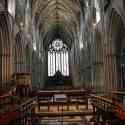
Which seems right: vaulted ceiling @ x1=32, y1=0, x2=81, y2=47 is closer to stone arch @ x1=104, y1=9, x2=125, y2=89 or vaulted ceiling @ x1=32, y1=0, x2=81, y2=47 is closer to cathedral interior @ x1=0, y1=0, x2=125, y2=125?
cathedral interior @ x1=0, y1=0, x2=125, y2=125

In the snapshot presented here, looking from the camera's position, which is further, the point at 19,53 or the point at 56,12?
the point at 56,12

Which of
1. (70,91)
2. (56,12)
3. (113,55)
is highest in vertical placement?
(56,12)

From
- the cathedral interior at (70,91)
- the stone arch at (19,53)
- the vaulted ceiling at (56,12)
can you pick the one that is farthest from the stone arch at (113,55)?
the vaulted ceiling at (56,12)

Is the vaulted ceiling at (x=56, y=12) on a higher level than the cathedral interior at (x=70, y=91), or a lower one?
higher

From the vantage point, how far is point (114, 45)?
1986 cm

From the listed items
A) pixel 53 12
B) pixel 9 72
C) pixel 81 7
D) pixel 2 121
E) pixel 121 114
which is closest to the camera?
pixel 2 121

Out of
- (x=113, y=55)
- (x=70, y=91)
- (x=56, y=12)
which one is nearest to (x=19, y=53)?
(x=70, y=91)

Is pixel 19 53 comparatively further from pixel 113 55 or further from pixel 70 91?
pixel 113 55

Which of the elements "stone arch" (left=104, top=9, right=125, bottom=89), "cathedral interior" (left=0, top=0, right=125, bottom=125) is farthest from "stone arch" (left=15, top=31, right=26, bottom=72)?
"stone arch" (left=104, top=9, right=125, bottom=89)

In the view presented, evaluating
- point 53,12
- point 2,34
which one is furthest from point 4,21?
point 53,12

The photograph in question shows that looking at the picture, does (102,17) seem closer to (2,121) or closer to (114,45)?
(114,45)

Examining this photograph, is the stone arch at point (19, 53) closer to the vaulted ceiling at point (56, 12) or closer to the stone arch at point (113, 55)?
the stone arch at point (113, 55)

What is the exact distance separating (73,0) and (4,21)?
19139mm

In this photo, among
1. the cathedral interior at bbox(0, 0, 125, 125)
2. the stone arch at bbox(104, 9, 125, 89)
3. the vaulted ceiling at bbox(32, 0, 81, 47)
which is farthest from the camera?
the vaulted ceiling at bbox(32, 0, 81, 47)
